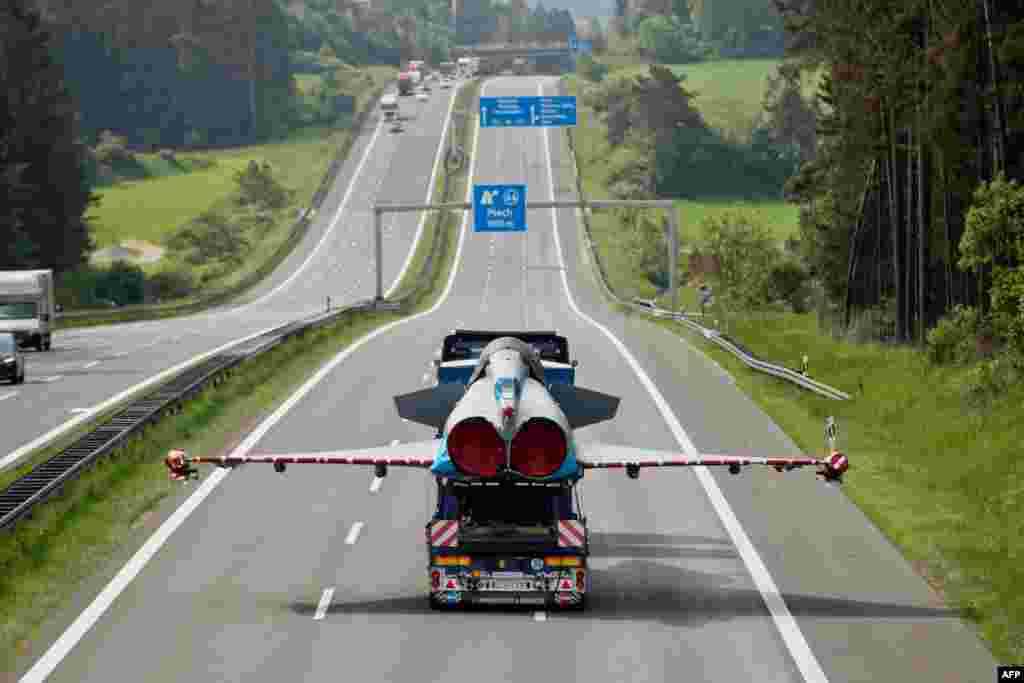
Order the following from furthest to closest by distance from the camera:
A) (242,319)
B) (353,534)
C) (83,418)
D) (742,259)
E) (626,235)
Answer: (626,235), (742,259), (242,319), (83,418), (353,534)

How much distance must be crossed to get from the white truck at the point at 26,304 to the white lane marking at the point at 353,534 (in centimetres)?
4302

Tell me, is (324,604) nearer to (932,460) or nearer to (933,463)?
(933,463)

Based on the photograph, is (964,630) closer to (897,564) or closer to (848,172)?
(897,564)

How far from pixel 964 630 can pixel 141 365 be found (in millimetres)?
47687

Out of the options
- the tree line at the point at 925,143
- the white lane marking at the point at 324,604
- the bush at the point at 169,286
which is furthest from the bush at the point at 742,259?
the white lane marking at the point at 324,604

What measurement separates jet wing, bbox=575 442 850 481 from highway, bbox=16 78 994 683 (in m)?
2.07

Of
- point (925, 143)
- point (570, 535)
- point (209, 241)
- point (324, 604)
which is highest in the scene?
point (925, 143)

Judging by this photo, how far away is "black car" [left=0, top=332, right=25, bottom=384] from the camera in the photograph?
59.2m

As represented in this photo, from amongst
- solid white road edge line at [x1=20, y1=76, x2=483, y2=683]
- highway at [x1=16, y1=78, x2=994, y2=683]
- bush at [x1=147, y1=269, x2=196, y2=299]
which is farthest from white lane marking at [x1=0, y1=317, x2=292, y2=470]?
bush at [x1=147, y1=269, x2=196, y2=299]

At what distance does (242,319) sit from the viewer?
107 meters

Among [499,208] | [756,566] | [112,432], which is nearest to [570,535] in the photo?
[756,566]

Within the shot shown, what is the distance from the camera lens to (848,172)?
8894cm

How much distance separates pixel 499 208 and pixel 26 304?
35526 mm

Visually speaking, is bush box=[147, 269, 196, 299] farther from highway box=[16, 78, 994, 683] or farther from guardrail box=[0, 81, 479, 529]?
highway box=[16, 78, 994, 683]
